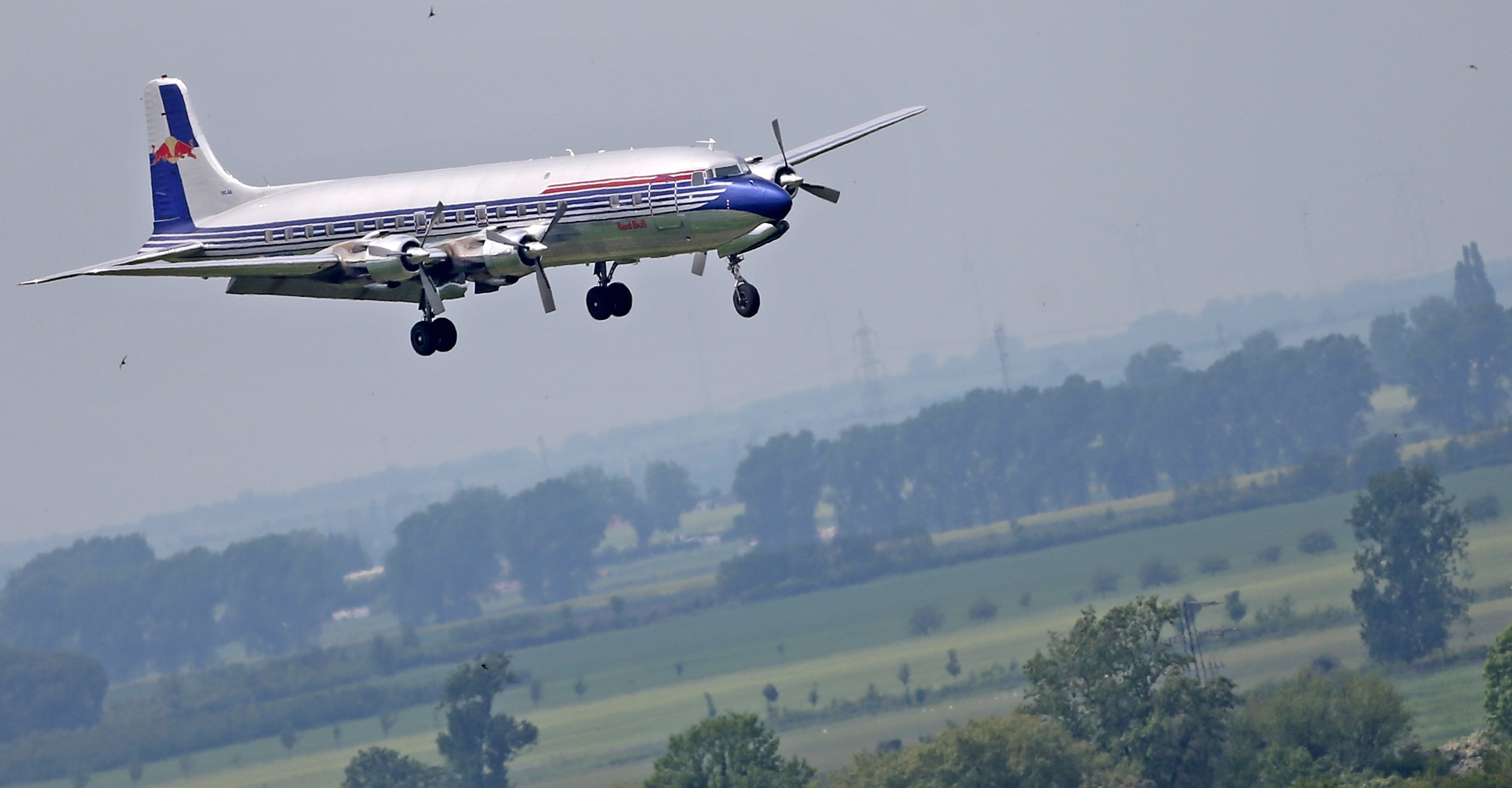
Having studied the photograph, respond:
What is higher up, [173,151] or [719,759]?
[173,151]

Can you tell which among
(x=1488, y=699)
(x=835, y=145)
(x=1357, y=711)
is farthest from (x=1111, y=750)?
(x=835, y=145)

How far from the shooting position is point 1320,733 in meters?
184

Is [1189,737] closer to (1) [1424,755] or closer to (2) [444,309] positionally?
(1) [1424,755]

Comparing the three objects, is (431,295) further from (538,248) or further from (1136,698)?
(1136,698)

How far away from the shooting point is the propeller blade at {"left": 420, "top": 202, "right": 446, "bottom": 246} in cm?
5550

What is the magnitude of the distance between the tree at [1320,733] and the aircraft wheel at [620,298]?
13516 centimetres

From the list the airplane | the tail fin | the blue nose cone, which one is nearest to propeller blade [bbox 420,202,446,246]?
the airplane

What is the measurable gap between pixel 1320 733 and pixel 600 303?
481 ft

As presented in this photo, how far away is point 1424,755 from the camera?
591 ft

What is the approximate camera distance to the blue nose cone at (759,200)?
53.7 meters

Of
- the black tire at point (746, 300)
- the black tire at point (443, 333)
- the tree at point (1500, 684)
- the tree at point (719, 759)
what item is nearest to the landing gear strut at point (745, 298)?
the black tire at point (746, 300)

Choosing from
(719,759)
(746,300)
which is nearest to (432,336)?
(746,300)

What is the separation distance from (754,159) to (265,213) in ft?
58.9

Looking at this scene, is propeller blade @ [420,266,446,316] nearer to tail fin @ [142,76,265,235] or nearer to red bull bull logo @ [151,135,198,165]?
tail fin @ [142,76,265,235]
